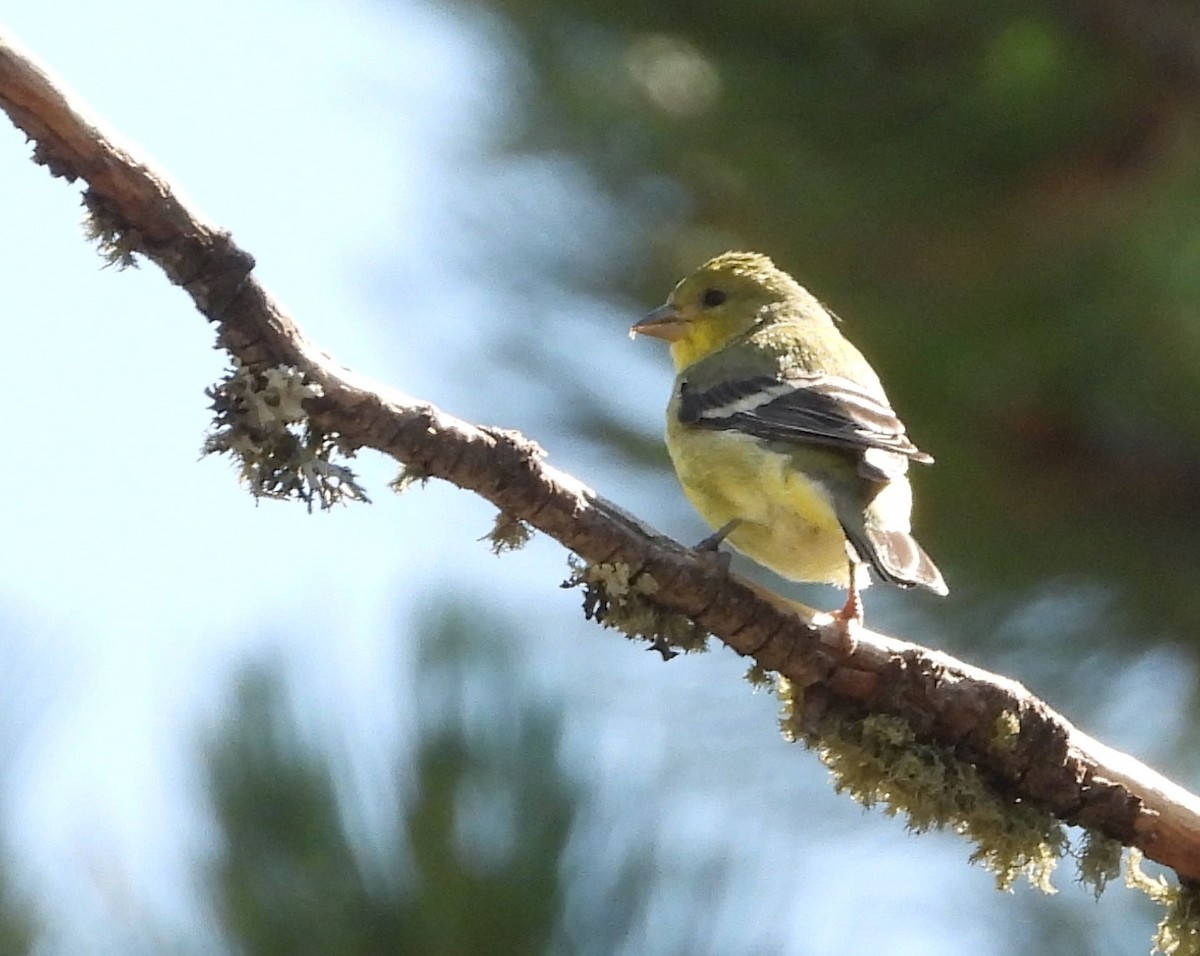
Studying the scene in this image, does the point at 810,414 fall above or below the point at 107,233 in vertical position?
above

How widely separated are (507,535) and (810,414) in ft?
3.64

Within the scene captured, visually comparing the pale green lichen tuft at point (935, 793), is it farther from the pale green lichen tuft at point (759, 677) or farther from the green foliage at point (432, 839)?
the green foliage at point (432, 839)

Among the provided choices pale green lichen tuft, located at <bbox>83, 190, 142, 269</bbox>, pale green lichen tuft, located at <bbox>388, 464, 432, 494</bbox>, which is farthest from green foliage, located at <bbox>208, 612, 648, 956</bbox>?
pale green lichen tuft, located at <bbox>83, 190, 142, 269</bbox>

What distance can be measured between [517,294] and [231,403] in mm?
1718

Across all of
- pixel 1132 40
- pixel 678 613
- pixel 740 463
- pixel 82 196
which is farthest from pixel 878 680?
pixel 1132 40

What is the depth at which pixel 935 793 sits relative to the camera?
6.93ft

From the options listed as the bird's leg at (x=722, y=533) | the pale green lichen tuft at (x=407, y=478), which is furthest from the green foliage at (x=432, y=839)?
the pale green lichen tuft at (x=407, y=478)

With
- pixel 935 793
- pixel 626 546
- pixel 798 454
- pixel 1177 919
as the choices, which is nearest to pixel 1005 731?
pixel 935 793

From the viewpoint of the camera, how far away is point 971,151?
116 inches

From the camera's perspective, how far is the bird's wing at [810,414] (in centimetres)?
275

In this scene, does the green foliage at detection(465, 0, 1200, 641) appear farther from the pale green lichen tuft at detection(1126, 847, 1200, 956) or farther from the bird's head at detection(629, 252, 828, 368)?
the pale green lichen tuft at detection(1126, 847, 1200, 956)

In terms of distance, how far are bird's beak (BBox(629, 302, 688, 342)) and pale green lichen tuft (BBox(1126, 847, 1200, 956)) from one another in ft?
5.04

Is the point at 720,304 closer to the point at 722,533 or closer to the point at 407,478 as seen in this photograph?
the point at 722,533

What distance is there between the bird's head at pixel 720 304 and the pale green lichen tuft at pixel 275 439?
5.03 feet
